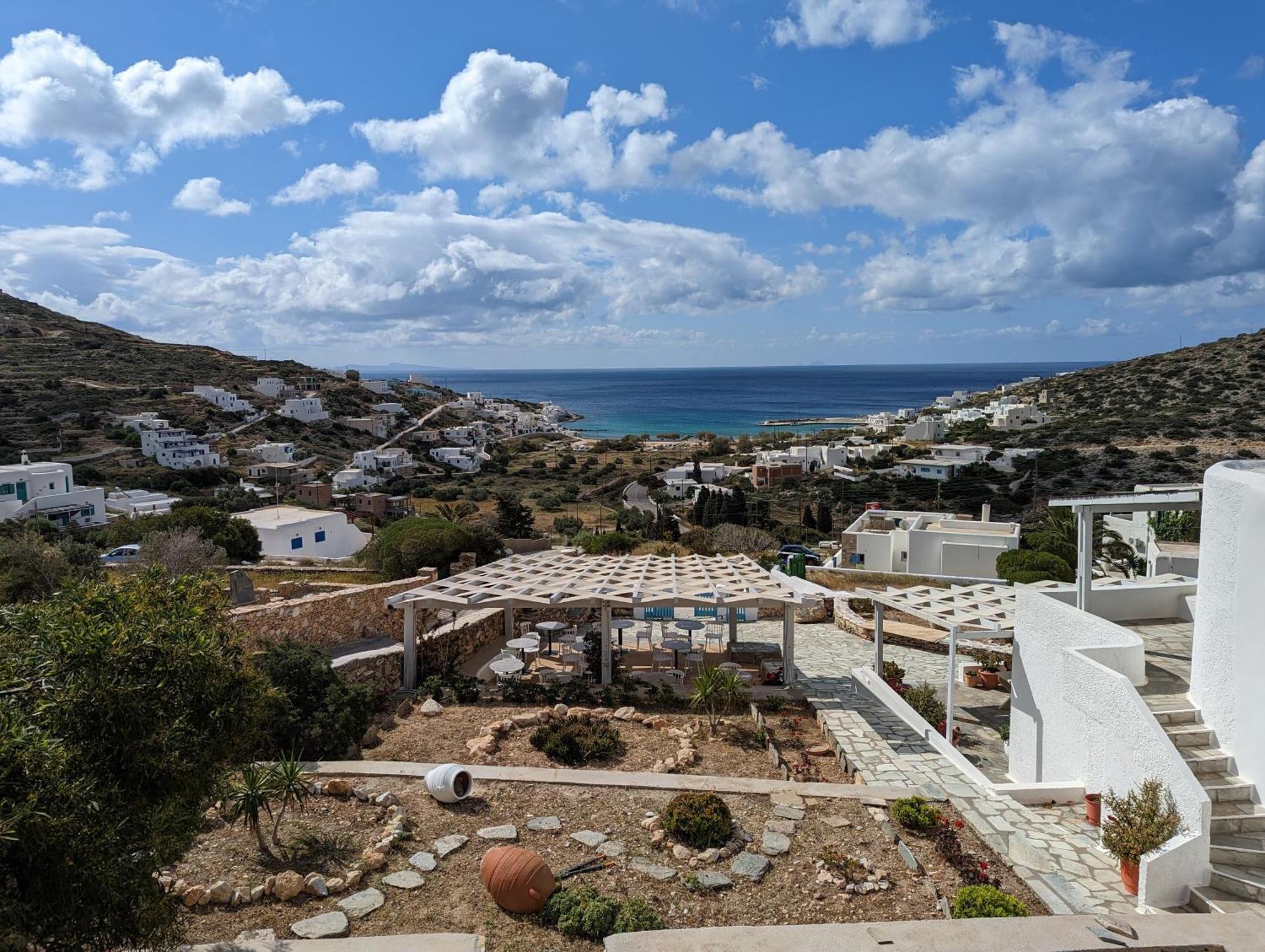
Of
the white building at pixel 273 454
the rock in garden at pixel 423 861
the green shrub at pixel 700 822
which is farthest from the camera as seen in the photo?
the white building at pixel 273 454

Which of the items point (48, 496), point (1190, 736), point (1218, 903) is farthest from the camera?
point (48, 496)

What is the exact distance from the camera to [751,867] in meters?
6.83

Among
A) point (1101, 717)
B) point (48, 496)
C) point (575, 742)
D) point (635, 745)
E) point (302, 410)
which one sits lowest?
point (48, 496)

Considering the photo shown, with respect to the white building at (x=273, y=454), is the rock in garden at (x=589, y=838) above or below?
above

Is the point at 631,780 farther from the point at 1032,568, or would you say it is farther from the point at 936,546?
the point at 936,546

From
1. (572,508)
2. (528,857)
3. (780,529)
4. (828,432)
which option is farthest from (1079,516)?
(828,432)

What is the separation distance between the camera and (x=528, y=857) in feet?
20.7

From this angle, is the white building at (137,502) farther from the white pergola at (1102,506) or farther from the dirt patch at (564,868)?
the white pergola at (1102,506)

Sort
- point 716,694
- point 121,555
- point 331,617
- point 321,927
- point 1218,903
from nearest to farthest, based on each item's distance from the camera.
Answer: point 321,927
point 1218,903
point 716,694
point 331,617
point 121,555

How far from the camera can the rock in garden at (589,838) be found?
7.24 meters

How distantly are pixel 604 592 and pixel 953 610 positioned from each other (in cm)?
533

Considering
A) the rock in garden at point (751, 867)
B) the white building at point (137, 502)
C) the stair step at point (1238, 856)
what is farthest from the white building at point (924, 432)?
the rock in garden at point (751, 867)

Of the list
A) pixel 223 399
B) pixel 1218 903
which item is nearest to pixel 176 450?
pixel 223 399

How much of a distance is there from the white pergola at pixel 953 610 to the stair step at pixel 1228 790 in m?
3.27
